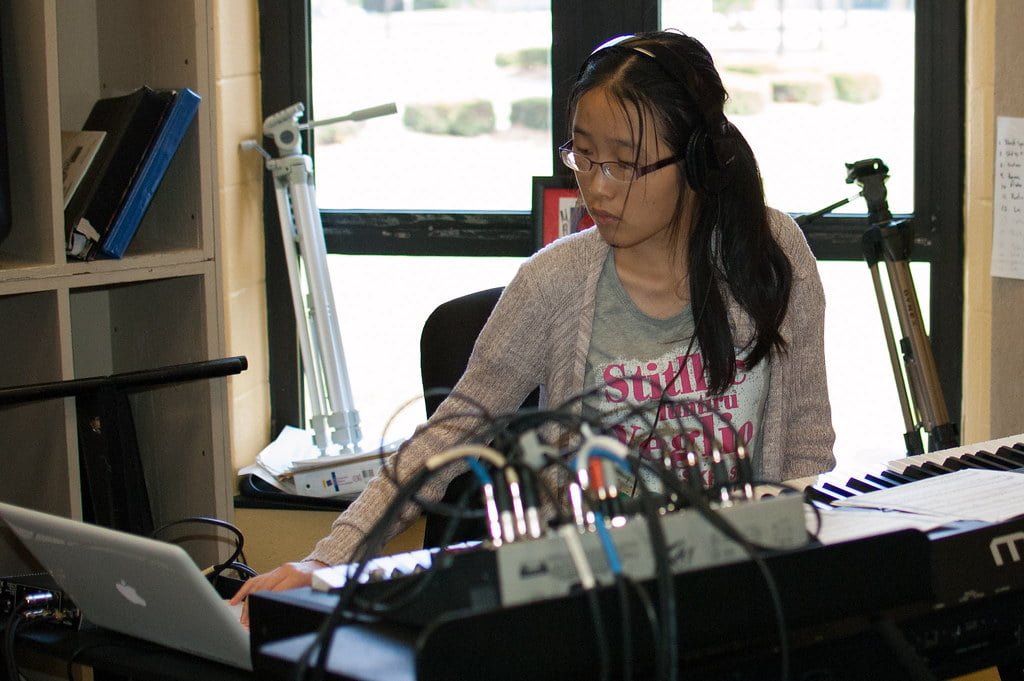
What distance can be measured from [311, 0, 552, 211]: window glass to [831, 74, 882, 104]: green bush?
609 mm

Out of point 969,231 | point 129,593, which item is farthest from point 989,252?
point 129,593

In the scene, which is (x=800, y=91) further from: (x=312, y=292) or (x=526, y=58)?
(x=312, y=292)

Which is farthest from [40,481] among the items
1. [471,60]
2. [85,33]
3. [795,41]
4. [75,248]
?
[795,41]

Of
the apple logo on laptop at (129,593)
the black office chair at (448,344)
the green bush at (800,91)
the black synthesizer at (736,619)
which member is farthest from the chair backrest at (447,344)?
the green bush at (800,91)

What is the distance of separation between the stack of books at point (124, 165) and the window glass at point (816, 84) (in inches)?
48.9

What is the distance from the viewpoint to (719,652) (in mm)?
834

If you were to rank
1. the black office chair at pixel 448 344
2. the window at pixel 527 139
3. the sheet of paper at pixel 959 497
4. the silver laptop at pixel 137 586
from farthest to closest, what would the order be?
the window at pixel 527 139 < the black office chair at pixel 448 344 < the sheet of paper at pixel 959 497 < the silver laptop at pixel 137 586

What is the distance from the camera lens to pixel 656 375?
1.59 meters

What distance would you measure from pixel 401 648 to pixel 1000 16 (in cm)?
184

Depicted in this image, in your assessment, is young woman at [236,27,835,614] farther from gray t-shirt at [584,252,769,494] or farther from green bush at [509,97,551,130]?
green bush at [509,97,551,130]

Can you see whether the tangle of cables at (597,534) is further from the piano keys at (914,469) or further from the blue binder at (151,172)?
the blue binder at (151,172)

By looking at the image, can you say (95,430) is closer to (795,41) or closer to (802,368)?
(802,368)

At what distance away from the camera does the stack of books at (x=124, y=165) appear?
170 centimetres

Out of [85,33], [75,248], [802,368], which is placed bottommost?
[802,368]
